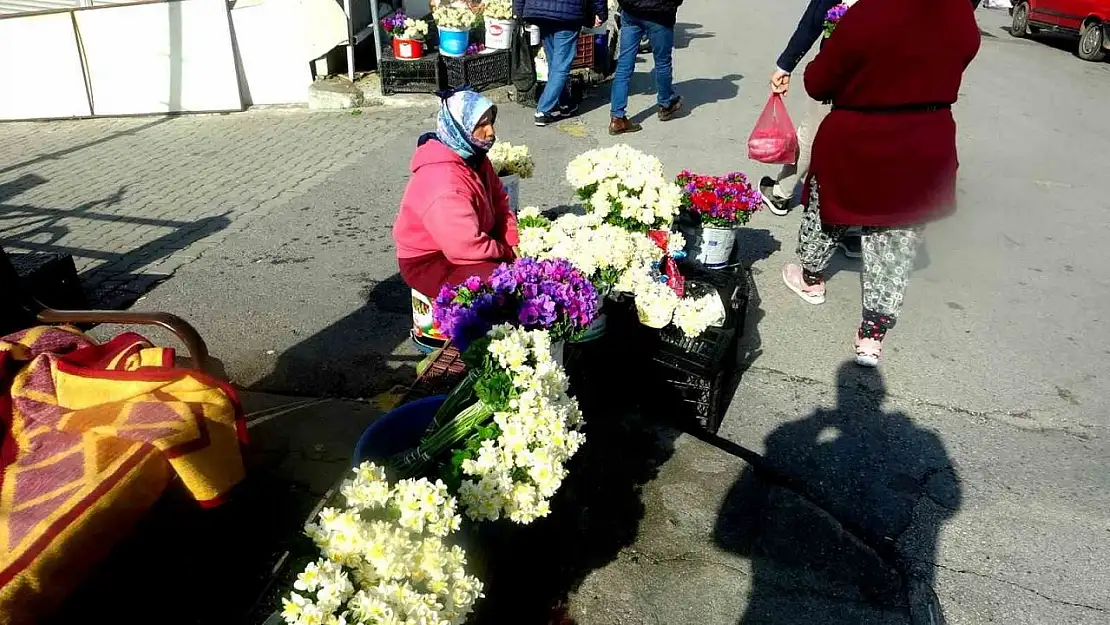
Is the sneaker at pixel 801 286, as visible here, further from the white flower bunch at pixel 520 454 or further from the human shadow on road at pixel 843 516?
the white flower bunch at pixel 520 454

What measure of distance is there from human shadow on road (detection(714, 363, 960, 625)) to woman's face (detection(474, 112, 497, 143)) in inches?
74.2

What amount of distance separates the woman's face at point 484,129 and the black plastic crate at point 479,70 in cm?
606

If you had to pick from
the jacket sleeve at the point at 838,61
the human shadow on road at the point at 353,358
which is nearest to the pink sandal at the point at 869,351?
the jacket sleeve at the point at 838,61

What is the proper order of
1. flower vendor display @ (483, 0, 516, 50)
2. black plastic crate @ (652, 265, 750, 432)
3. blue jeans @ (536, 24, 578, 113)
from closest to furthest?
black plastic crate @ (652, 265, 750, 432), blue jeans @ (536, 24, 578, 113), flower vendor display @ (483, 0, 516, 50)

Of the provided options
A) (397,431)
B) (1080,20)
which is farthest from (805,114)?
(1080,20)

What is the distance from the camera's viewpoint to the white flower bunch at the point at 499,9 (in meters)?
8.84

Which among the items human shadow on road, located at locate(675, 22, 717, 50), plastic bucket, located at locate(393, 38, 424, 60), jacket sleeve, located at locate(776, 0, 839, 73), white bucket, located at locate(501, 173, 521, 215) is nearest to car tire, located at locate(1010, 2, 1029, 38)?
human shadow on road, located at locate(675, 22, 717, 50)

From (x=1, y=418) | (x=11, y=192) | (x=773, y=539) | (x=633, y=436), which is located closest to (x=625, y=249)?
(x=633, y=436)

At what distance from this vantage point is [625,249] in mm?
3033

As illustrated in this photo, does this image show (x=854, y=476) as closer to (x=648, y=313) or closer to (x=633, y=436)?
(x=633, y=436)

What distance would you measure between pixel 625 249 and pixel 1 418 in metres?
2.21

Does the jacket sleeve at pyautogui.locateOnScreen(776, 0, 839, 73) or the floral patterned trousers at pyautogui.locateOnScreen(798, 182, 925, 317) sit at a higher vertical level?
the jacket sleeve at pyautogui.locateOnScreen(776, 0, 839, 73)

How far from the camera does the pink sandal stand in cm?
396

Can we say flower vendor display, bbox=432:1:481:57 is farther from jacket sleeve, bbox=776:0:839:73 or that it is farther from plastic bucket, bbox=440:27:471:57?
jacket sleeve, bbox=776:0:839:73
